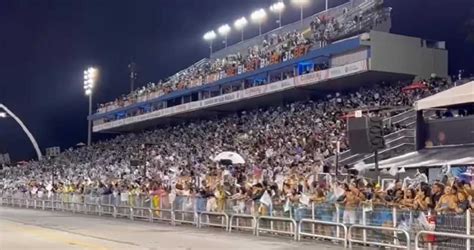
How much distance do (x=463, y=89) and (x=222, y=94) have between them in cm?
3122

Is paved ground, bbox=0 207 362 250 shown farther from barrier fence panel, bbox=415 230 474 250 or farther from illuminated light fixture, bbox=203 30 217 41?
illuminated light fixture, bbox=203 30 217 41

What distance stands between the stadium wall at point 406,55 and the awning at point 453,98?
53.3 feet

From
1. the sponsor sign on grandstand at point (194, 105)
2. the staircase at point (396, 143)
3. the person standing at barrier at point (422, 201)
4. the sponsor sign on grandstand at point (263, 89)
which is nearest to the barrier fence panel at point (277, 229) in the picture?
the person standing at barrier at point (422, 201)

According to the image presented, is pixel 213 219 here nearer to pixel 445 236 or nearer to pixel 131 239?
pixel 131 239

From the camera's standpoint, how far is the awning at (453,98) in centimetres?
2080

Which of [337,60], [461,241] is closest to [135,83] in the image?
[337,60]

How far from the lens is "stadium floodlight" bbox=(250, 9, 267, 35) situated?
6078 cm

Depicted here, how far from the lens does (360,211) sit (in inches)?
631

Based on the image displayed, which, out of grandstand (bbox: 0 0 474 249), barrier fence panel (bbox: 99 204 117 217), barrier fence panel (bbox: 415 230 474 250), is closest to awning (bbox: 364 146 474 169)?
grandstand (bbox: 0 0 474 249)

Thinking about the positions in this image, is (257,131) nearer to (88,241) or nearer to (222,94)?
(222,94)

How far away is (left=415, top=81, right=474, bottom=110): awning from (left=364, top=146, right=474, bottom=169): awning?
1594 millimetres

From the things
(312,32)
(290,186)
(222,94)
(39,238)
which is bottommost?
(39,238)

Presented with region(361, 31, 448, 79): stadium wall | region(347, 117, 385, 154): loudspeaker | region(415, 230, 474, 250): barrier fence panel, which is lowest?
region(415, 230, 474, 250): barrier fence panel

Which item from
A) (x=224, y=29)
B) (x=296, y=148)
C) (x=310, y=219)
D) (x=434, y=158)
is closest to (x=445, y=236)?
(x=310, y=219)
